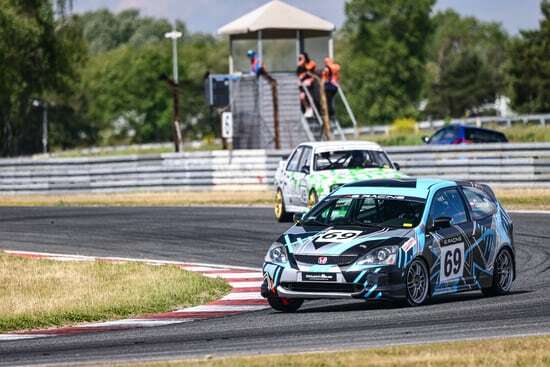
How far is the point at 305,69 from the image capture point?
43.0 metres

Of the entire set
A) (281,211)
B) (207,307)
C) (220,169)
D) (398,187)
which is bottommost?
(220,169)

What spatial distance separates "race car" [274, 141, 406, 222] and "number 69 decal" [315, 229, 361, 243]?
34.6ft

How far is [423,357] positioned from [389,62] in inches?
4459

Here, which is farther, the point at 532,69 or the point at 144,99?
the point at 144,99

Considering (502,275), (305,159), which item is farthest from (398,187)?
(305,159)

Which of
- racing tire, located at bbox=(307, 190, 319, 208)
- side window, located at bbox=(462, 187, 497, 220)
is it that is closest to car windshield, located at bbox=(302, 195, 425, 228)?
side window, located at bbox=(462, 187, 497, 220)

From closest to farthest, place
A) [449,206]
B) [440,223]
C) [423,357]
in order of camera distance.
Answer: [423,357]
[440,223]
[449,206]

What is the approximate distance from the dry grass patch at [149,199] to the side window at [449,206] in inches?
734

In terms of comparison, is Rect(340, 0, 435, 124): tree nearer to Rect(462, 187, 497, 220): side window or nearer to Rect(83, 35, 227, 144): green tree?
Rect(83, 35, 227, 144): green tree

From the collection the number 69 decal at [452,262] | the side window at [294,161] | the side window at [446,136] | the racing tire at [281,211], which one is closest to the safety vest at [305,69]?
the side window at [446,136]

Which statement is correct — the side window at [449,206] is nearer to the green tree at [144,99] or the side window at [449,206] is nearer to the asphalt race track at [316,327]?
the asphalt race track at [316,327]

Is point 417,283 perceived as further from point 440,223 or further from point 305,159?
point 305,159

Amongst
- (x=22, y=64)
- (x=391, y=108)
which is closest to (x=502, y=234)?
(x=22, y=64)

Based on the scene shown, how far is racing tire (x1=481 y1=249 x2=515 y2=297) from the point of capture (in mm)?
15383
